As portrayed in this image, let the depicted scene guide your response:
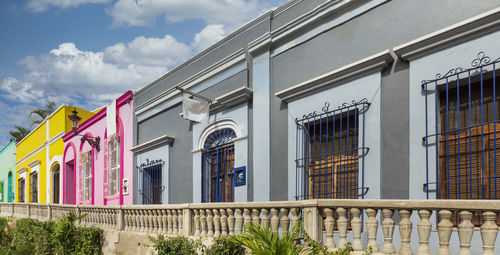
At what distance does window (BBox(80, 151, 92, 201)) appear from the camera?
15070mm

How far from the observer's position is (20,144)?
24031 millimetres

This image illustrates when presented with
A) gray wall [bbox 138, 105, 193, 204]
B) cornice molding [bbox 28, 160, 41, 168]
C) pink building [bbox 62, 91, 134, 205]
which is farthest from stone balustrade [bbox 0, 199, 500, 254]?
cornice molding [bbox 28, 160, 41, 168]

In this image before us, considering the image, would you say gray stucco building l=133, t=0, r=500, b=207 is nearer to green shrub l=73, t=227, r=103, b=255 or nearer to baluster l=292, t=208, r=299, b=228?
baluster l=292, t=208, r=299, b=228

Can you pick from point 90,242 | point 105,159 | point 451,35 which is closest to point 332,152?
point 451,35

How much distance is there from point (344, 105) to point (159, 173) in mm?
5969

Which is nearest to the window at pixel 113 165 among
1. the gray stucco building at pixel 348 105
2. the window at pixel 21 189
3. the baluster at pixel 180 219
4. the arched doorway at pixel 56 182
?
the gray stucco building at pixel 348 105

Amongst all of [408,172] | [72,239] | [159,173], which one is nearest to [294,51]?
[408,172]

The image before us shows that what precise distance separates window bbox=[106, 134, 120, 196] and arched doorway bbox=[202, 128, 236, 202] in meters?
4.70

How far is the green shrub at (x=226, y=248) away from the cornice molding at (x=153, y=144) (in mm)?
4915

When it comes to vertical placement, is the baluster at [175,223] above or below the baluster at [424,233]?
below

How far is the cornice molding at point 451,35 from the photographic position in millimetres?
4672

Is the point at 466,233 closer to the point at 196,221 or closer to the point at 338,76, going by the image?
the point at 338,76

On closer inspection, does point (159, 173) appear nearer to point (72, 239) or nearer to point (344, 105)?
point (72, 239)

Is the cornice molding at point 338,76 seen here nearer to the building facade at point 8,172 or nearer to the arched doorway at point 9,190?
the building facade at point 8,172
